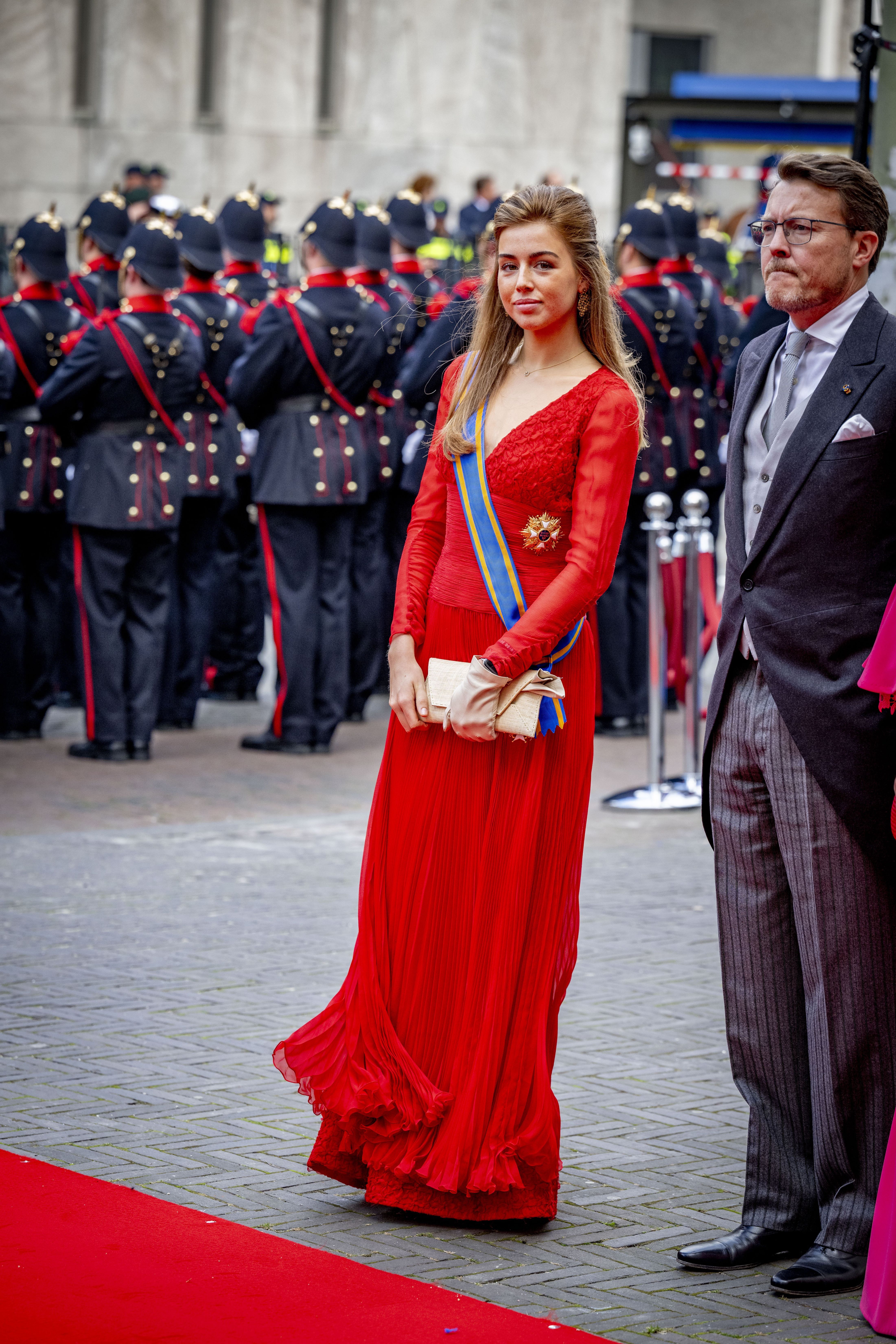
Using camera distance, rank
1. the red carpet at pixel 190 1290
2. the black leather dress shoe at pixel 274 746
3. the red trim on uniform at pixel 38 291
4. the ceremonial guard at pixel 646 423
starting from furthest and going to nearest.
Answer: the ceremonial guard at pixel 646 423, the black leather dress shoe at pixel 274 746, the red trim on uniform at pixel 38 291, the red carpet at pixel 190 1290

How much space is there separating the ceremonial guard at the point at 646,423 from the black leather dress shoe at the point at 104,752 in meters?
2.52

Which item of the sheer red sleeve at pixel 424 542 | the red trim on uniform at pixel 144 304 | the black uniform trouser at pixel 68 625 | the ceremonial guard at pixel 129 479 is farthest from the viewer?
the black uniform trouser at pixel 68 625

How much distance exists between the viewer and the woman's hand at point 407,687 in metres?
4.39

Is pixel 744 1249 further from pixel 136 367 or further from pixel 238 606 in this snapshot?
pixel 238 606

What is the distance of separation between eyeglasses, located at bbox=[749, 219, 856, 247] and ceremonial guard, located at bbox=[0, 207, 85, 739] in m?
6.43

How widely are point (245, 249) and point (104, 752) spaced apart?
3817 mm

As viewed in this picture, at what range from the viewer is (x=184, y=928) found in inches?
270

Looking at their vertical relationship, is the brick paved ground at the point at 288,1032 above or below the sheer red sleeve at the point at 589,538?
below

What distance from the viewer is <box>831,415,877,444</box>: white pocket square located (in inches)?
156

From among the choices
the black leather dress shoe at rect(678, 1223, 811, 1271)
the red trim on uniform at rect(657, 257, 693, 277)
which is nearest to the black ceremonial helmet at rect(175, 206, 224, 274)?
the red trim on uniform at rect(657, 257, 693, 277)

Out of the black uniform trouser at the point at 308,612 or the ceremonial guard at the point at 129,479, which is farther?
the black uniform trouser at the point at 308,612

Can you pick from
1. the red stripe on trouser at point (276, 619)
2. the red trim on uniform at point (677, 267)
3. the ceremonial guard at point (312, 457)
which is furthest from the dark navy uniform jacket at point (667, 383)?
the red stripe on trouser at point (276, 619)

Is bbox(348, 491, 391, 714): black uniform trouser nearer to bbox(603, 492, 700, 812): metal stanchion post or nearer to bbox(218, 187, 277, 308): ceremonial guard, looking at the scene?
bbox(218, 187, 277, 308): ceremonial guard

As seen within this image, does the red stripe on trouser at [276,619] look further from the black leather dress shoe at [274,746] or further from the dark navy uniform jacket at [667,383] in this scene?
the dark navy uniform jacket at [667,383]
